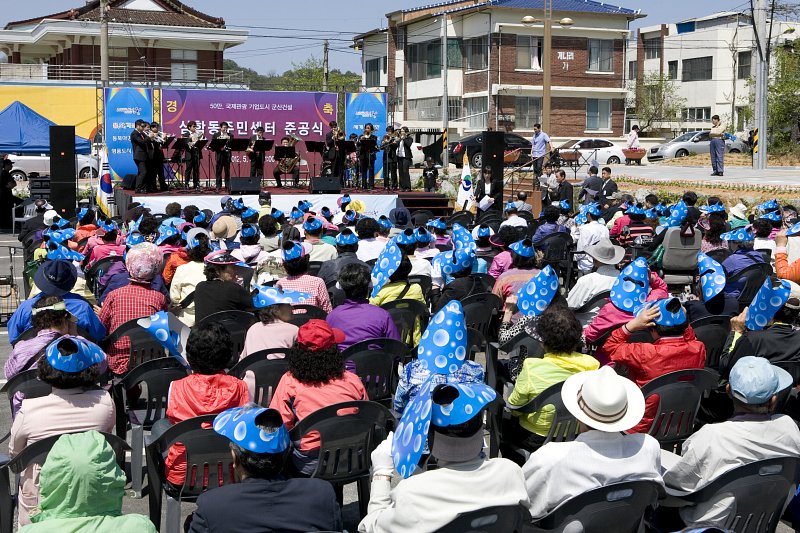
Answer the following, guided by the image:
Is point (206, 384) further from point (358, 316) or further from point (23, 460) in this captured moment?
point (358, 316)

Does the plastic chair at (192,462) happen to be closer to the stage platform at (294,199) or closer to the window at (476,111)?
the stage platform at (294,199)

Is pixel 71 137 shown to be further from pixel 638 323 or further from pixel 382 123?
pixel 638 323

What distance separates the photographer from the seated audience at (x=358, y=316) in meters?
5.91

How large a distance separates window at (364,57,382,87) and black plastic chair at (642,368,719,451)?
179 ft

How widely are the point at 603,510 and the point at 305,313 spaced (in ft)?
11.8

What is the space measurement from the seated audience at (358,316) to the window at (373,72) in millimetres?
53184

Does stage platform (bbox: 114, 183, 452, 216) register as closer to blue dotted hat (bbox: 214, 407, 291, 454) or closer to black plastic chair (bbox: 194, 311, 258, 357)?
black plastic chair (bbox: 194, 311, 258, 357)

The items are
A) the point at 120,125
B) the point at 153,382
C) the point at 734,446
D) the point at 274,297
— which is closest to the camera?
the point at 734,446

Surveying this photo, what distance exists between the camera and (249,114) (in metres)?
26.6

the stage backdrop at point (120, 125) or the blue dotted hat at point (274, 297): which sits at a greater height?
the stage backdrop at point (120, 125)

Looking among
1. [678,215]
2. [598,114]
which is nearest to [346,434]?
[678,215]

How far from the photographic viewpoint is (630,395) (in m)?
3.70

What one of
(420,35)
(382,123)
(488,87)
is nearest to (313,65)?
(420,35)

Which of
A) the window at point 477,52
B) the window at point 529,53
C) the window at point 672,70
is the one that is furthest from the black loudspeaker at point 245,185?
the window at point 672,70
